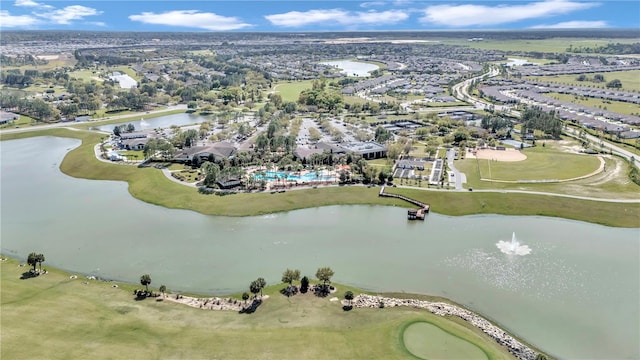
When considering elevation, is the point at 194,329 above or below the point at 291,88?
below

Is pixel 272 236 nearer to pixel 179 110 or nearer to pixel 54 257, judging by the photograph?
pixel 54 257

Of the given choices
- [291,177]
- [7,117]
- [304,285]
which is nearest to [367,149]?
[291,177]

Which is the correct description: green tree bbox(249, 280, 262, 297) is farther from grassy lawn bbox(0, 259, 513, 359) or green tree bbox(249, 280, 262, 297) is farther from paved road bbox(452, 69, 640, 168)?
paved road bbox(452, 69, 640, 168)

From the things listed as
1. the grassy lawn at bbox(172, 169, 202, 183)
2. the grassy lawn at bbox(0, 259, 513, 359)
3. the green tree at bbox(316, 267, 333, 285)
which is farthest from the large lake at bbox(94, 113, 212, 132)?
the green tree at bbox(316, 267, 333, 285)

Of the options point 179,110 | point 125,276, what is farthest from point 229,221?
point 179,110

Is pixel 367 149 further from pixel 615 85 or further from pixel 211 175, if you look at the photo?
pixel 615 85

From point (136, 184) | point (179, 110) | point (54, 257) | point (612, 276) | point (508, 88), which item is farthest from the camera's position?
point (508, 88)

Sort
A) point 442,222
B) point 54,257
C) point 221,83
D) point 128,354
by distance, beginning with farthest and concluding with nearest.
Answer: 1. point 221,83
2. point 442,222
3. point 54,257
4. point 128,354
